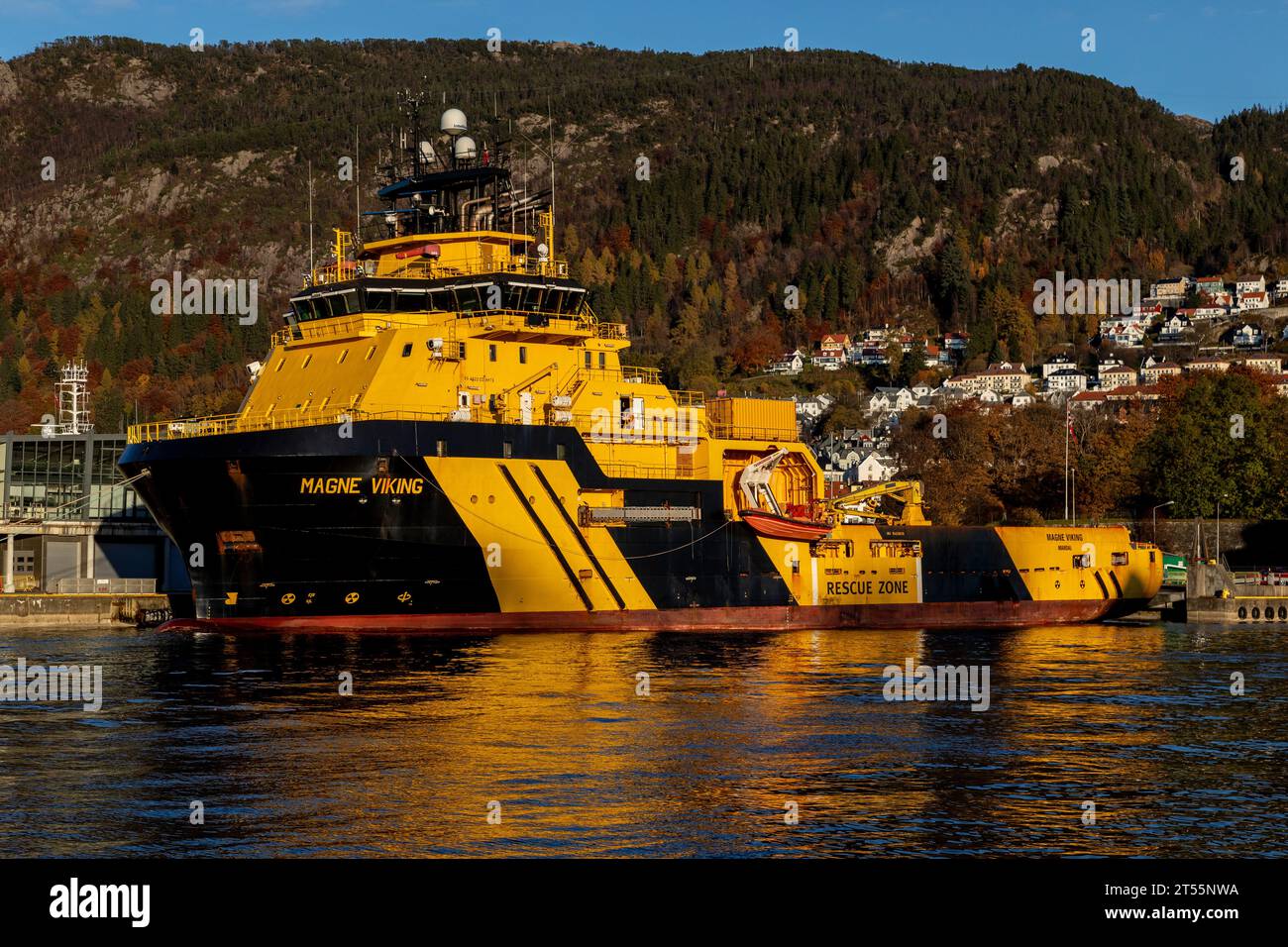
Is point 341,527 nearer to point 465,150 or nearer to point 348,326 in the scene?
point 348,326

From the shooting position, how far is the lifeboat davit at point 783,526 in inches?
2207

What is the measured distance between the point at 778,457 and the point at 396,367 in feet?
47.8

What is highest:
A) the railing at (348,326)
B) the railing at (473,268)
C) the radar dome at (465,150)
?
the radar dome at (465,150)

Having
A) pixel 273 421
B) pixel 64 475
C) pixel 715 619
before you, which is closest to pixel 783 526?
pixel 715 619

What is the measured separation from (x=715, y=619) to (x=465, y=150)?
20427 mm

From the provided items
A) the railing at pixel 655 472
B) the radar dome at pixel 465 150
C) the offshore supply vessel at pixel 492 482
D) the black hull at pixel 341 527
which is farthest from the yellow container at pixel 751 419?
the radar dome at pixel 465 150

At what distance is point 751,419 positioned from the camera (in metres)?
58.7

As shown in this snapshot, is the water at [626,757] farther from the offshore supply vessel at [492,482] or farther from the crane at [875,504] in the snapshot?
the crane at [875,504]

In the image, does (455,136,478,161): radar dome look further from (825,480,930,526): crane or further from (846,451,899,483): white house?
(846,451,899,483): white house

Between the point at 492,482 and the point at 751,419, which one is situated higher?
the point at 751,419

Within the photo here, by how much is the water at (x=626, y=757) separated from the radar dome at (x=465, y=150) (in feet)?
72.1

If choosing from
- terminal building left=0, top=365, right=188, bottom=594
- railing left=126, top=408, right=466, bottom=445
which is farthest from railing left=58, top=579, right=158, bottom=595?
railing left=126, top=408, right=466, bottom=445

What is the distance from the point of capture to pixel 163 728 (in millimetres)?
31031
